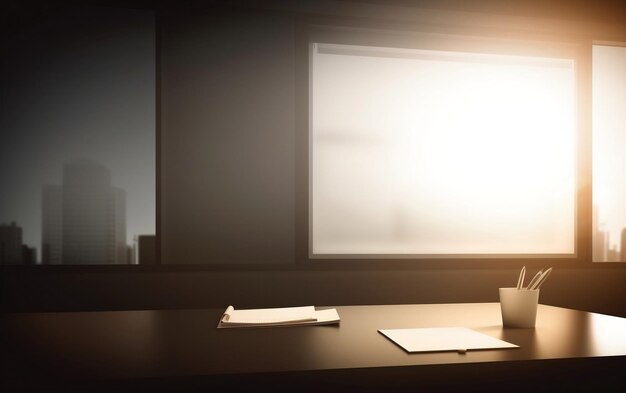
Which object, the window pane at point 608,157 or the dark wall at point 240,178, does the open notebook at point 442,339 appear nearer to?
the dark wall at point 240,178

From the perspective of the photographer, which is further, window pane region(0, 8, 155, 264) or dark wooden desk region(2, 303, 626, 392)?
window pane region(0, 8, 155, 264)

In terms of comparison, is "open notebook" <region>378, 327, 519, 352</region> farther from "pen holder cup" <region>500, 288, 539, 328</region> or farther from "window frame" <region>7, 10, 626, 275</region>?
"window frame" <region>7, 10, 626, 275</region>

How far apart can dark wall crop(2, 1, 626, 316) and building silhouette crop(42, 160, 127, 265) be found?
0.20 m

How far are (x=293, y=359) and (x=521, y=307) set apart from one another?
25.5 inches

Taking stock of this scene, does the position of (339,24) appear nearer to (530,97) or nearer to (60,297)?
(530,97)

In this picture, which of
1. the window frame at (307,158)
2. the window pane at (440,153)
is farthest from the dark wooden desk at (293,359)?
the window pane at (440,153)

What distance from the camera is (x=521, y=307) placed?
1202 millimetres

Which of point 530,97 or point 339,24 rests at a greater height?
point 339,24

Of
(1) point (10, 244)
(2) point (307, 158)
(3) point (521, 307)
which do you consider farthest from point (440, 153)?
(1) point (10, 244)

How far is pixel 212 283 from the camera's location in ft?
7.73

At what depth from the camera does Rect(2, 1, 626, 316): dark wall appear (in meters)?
2.40

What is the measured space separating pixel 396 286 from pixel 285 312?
125cm

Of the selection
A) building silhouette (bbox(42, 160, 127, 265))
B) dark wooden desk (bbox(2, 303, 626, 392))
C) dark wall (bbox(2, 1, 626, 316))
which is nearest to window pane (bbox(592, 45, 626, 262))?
dark wall (bbox(2, 1, 626, 316))

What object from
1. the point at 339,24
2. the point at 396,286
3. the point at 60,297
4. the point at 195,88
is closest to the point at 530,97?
the point at 339,24
